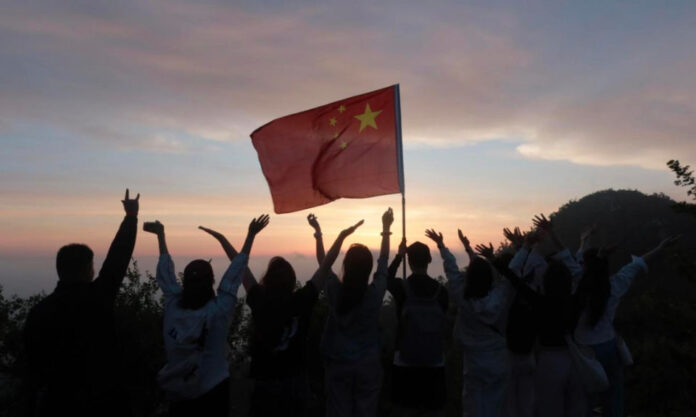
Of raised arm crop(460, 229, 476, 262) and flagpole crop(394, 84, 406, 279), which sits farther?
flagpole crop(394, 84, 406, 279)

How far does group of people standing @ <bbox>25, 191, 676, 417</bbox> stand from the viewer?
4820 millimetres

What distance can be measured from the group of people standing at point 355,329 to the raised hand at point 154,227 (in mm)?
22

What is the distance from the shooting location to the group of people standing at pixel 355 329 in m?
4.82

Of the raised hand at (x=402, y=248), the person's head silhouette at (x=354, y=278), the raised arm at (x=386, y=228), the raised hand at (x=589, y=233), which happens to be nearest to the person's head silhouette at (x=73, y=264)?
the person's head silhouette at (x=354, y=278)

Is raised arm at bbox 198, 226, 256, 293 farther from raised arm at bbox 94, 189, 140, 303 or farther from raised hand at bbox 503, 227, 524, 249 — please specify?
raised hand at bbox 503, 227, 524, 249

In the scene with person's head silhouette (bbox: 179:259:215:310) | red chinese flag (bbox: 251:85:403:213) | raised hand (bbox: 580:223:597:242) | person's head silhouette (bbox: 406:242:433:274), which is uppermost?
red chinese flag (bbox: 251:85:403:213)

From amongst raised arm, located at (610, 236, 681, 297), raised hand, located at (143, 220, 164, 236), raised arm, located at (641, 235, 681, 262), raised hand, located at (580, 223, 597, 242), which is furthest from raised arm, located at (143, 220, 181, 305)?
raised arm, located at (641, 235, 681, 262)

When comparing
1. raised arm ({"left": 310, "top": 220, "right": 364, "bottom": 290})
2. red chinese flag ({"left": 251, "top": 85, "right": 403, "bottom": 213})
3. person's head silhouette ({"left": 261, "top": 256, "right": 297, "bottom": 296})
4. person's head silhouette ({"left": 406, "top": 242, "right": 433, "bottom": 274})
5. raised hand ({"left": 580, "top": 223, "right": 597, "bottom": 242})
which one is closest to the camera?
person's head silhouette ({"left": 261, "top": 256, "right": 297, "bottom": 296})

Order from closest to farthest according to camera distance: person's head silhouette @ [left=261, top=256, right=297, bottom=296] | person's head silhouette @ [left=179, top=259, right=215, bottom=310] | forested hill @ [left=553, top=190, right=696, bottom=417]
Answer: person's head silhouette @ [left=179, top=259, right=215, bottom=310], person's head silhouette @ [left=261, top=256, right=297, bottom=296], forested hill @ [left=553, top=190, right=696, bottom=417]

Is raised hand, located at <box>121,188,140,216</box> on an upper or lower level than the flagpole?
lower

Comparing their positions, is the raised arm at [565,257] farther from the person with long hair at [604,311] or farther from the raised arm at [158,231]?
the raised arm at [158,231]

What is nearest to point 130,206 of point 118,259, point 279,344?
point 118,259

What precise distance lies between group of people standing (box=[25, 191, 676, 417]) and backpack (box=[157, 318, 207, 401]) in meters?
0.01

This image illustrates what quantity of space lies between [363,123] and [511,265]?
3.31 m
